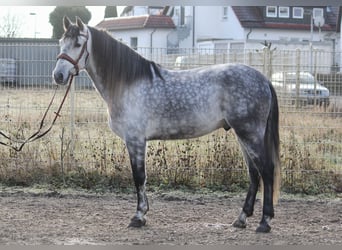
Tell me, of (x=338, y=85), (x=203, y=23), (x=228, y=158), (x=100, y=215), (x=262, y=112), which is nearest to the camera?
(x=262, y=112)

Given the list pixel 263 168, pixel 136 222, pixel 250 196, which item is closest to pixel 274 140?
pixel 263 168

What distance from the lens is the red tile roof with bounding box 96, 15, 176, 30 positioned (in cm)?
2125

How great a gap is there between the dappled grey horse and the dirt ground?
290 mm

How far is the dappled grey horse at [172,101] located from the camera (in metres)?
5.54

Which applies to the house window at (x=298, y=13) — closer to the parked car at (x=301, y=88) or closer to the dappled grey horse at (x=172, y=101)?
the parked car at (x=301, y=88)

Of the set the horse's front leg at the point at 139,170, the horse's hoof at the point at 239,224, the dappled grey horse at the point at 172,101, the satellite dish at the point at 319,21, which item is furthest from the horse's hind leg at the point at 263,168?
the satellite dish at the point at 319,21

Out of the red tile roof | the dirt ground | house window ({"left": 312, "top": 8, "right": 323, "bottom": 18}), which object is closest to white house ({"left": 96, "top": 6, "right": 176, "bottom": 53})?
the red tile roof

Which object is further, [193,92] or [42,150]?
[42,150]

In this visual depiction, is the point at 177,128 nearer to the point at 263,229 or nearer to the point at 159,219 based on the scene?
the point at 159,219

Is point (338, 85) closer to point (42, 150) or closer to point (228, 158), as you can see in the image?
point (228, 158)

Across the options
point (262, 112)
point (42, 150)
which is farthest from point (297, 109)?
point (42, 150)

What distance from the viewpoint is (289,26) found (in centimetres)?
3188

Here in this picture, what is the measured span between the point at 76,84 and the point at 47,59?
1.89 ft

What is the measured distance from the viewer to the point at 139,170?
5691 millimetres
